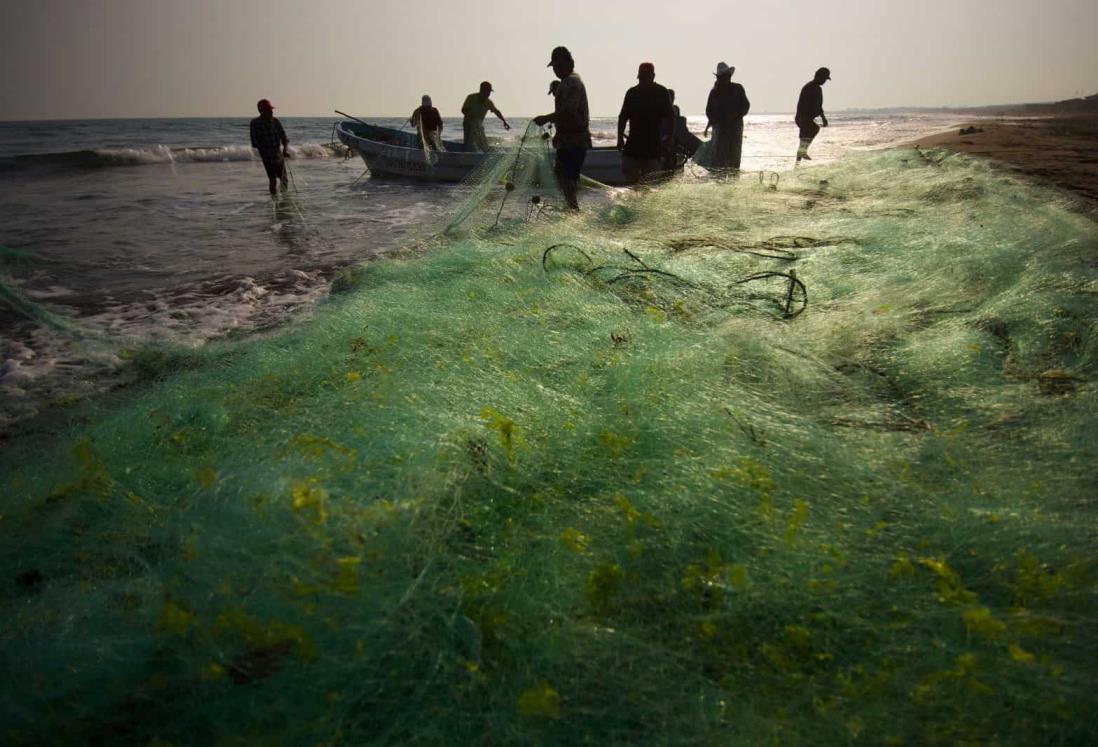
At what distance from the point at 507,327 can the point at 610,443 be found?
110cm

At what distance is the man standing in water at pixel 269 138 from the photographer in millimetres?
10117

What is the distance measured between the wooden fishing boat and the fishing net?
11.1 m

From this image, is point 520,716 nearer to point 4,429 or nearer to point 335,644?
point 335,644

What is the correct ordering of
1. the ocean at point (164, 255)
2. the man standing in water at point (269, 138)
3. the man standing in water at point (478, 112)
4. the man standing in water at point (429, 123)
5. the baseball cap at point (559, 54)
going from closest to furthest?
the ocean at point (164, 255)
the baseball cap at point (559, 54)
the man standing in water at point (269, 138)
the man standing in water at point (478, 112)
the man standing in water at point (429, 123)

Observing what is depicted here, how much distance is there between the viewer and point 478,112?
1196 centimetres

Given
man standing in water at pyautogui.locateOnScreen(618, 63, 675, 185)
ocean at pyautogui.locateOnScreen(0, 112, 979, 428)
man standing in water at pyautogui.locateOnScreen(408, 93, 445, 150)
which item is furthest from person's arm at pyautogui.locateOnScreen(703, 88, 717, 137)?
man standing in water at pyautogui.locateOnScreen(408, 93, 445, 150)

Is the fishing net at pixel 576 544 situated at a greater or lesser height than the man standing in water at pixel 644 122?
lesser

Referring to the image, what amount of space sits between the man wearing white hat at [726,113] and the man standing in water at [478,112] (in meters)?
4.02

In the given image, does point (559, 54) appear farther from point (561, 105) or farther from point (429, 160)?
point (429, 160)

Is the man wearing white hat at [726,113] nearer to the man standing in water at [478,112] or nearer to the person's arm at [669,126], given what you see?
the person's arm at [669,126]

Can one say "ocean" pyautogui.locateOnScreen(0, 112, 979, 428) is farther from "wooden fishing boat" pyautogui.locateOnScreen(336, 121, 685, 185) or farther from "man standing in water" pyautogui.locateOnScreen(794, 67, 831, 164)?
"man standing in water" pyautogui.locateOnScreen(794, 67, 831, 164)

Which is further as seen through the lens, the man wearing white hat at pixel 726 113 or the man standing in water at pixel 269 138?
the man standing in water at pixel 269 138

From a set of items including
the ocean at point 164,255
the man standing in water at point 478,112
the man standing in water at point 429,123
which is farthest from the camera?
the man standing in water at point 429,123

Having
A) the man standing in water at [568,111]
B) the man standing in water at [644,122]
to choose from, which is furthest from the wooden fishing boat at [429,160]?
the man standing in water at [568,111]
